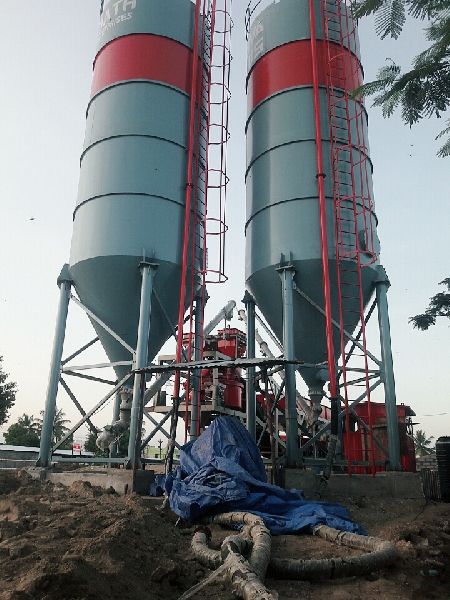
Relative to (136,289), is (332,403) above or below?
below

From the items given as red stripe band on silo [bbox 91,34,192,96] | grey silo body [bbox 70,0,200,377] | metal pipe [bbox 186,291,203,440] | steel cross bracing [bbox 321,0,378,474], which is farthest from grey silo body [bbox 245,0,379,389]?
red stripe band on silo [bbox 91,34,192,96]

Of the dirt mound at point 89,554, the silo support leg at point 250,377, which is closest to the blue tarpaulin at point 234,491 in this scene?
the dirt mound at point 89,554

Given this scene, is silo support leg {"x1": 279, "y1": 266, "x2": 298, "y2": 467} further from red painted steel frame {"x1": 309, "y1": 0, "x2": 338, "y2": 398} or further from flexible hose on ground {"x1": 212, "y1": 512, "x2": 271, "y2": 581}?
flexible hose on ground {"x1": 212, "y1": 512, "x2": 271, "y2": 581}

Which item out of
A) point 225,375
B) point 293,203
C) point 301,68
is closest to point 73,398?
point 225,375

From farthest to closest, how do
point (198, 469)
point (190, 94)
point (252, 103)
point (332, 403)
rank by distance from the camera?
point (252, 103)
point (190, 94)
point (332, 403)
point (198, 469)

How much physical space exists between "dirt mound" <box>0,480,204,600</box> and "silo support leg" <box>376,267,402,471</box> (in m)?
5.68

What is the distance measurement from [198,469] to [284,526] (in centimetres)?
181

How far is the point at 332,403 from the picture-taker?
911cm

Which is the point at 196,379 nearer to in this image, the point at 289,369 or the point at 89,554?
the point at 289,369

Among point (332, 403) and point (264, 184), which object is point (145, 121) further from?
point (332, 403)

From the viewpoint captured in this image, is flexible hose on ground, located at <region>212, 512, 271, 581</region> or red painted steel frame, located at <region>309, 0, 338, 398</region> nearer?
flexible hose on ground, located at <region>212, 512, 271, 581</region>

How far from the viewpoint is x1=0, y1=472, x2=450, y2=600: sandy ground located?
313 centimetres

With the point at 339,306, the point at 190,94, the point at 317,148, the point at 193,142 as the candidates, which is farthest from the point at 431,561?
the point at 190,94

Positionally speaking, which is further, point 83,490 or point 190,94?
point 190,94
